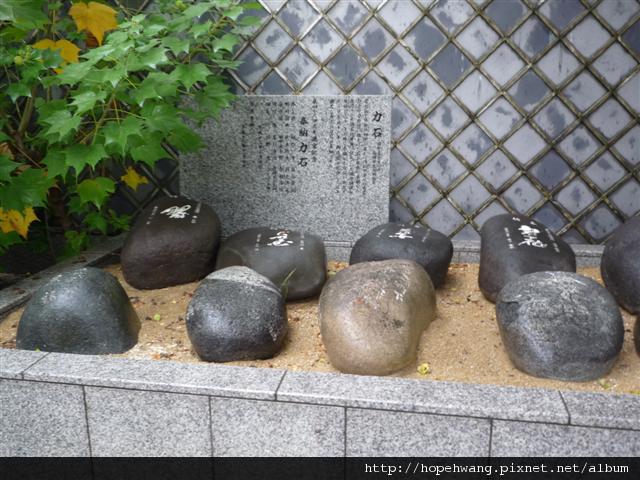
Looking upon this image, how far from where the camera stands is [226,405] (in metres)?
2.15

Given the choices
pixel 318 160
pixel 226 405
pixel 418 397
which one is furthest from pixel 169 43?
pixel 418 397

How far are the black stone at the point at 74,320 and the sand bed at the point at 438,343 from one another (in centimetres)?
13

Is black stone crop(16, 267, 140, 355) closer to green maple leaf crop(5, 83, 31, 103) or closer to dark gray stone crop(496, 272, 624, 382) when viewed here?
green maple leaf crop(5, 83, 31, 103)

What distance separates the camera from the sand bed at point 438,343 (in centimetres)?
244

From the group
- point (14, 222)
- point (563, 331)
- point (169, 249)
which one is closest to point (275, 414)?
point (563, 331)

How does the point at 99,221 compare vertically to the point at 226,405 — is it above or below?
below

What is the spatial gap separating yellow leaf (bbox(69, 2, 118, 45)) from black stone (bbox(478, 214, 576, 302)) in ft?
10.0

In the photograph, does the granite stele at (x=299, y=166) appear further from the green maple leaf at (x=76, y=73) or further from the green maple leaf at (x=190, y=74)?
the green maple leaf at (x=76, y=73)

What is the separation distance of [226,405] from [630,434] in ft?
4.87

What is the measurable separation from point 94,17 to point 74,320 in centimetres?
243

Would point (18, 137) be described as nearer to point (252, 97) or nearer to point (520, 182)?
point (252, 97)

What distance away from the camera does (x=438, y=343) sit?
2787 mm

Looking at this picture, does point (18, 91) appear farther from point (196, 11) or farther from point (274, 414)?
point (274, 414)

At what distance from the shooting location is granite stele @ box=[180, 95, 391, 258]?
413cm
